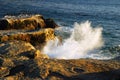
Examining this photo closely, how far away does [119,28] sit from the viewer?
52656 millimetres

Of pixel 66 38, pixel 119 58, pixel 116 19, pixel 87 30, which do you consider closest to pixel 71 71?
pixel 119 58

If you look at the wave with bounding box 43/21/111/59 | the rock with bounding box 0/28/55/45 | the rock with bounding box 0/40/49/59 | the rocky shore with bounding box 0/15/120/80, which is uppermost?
the rocky shore with bounding box 0/15/120/80

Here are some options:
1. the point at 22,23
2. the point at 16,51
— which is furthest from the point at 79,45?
the point at 16,51

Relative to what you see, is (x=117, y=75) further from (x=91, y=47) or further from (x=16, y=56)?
(x=91, y=47)

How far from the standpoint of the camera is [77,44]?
3900 centimetres

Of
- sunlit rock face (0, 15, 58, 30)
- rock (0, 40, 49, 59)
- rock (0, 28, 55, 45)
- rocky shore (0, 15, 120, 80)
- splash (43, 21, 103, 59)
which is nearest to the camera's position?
rocky shore (0, 15, 120, 80)

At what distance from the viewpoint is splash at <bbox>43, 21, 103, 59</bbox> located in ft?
107

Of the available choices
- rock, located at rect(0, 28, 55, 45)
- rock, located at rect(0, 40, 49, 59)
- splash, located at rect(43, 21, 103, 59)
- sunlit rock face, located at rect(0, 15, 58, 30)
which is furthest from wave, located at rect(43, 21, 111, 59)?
rock, located at rect(0, 40, 49, 59)

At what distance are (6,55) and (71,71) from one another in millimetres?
3773

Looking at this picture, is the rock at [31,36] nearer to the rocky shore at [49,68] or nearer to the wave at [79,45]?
the wave at [79,45]

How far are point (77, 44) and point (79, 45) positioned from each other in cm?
43

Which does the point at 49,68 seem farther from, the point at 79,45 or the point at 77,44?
the point at 77,44

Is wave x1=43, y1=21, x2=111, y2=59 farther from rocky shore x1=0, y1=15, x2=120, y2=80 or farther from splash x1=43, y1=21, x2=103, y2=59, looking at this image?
rocky shore x1=0, y1=15, x2=120, y2=80

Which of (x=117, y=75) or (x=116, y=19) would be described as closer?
(x=117, y=75)
